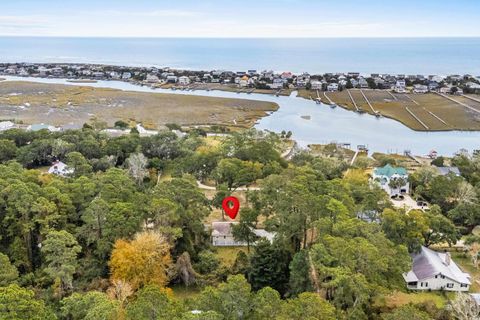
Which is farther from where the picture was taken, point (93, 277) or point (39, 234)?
point (39, 234)

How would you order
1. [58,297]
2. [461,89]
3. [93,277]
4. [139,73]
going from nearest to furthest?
[58,297], [93,277], [461,89], [139,73]

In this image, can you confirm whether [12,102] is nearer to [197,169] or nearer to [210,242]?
[197,169]

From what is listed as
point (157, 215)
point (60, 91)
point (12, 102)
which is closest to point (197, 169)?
point (157, 215)

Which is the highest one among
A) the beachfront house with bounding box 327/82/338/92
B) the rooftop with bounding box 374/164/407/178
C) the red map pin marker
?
the beachfront house with bounding box 327/82/338/92

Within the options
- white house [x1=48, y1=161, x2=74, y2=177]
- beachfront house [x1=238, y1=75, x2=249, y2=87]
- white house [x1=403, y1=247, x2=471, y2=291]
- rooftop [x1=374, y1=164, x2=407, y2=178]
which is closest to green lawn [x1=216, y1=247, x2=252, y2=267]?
white house [x1=403, y1=247, x2=471, y2=291]

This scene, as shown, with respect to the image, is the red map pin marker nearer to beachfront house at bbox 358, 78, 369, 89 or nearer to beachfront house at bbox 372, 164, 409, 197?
beachfront house at bbox 372, 164, 409, 197

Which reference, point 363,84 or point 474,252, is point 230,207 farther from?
point 363,84

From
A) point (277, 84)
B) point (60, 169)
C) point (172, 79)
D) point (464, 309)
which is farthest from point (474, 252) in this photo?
point (172, 79)
